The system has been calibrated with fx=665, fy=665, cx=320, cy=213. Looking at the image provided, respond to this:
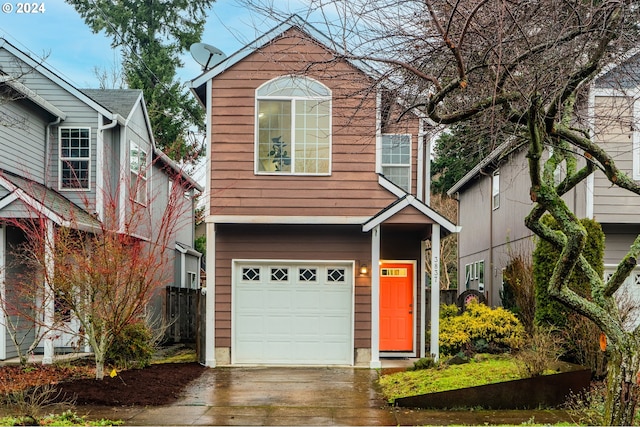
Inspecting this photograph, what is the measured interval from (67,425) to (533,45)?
6725 millimetres

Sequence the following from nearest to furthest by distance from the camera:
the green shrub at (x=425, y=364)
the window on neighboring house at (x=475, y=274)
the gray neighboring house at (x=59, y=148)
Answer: the green shrub at (x=425, y=364) < the gray neighboring house at (x=59, y=148) < the window on neighboring house at (x=475, y=274)

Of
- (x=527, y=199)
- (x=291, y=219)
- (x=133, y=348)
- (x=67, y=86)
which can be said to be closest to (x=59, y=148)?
(x=67, y=86)

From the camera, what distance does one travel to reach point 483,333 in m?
13.9

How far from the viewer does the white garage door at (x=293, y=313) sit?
560 inches

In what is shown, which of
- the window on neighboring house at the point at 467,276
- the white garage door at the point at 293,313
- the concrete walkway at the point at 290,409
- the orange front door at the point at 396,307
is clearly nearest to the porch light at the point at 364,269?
the white garage door at the point at 293,313

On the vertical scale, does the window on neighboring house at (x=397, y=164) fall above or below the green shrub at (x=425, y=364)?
above

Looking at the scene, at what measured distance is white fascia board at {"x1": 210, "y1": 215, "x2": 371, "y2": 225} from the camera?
45.1 ft

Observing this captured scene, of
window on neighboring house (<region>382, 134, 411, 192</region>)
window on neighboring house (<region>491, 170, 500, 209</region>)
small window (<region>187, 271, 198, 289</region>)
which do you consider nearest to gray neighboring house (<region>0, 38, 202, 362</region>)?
window on neighboring house (<region>382, 134, 411, 192</region>)

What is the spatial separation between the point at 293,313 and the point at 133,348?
3371 millimetres

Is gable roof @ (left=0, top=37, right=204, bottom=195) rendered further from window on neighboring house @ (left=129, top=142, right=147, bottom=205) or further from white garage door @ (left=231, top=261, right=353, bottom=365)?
white garage door @ (left=231, top=261, right=353, bottom=365)

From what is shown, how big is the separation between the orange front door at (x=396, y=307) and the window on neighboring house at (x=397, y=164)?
2.00m

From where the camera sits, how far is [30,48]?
15.3 m

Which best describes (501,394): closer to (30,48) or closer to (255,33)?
(255,33)

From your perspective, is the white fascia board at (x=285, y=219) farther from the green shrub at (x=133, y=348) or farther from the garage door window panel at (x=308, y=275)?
the green shrub at (x=133, y=348)
